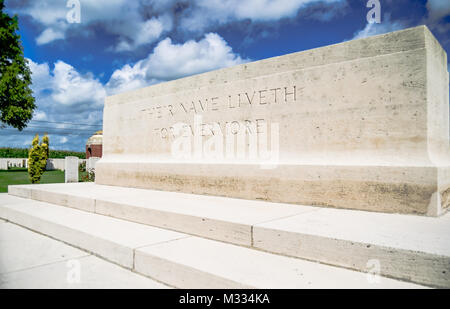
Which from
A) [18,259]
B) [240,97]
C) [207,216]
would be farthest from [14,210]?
[240,97]

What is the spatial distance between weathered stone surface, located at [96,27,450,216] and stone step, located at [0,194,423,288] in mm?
1803

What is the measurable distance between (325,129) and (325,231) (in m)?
2.08

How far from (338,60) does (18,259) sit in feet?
15.5

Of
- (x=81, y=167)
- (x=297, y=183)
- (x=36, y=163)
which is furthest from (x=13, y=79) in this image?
(x=297, y=183)

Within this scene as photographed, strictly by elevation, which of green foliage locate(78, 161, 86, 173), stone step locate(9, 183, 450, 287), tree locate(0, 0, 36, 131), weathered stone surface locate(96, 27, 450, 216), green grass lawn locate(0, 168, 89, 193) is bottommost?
green grass lawn locate(0, 168, 89, 193)

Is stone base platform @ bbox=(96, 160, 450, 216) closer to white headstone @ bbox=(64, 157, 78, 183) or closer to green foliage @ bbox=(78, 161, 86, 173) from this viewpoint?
white headstone @ bbox=(64, 157, 78, 183)

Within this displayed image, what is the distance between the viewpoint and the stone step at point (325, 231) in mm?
2166

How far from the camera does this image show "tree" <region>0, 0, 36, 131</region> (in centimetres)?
2105

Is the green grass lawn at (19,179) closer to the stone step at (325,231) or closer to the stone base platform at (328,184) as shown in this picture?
the stone base platform at (328,184)

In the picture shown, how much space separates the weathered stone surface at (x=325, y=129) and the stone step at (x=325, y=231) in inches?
16.1

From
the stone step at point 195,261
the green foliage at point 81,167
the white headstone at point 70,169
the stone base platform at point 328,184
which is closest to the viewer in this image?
the stone step at point 195,261

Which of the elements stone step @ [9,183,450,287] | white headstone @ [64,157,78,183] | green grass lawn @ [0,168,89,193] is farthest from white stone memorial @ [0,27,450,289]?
green grass lawn @ [0,168,89,193]

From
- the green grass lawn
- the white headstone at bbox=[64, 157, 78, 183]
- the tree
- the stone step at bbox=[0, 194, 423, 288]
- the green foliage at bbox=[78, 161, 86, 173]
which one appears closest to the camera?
the stone step at bbox=[0, 194, 423, 288]

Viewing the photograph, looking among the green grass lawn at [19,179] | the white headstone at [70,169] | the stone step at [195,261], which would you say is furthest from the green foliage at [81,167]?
the stone step at [195,261]
